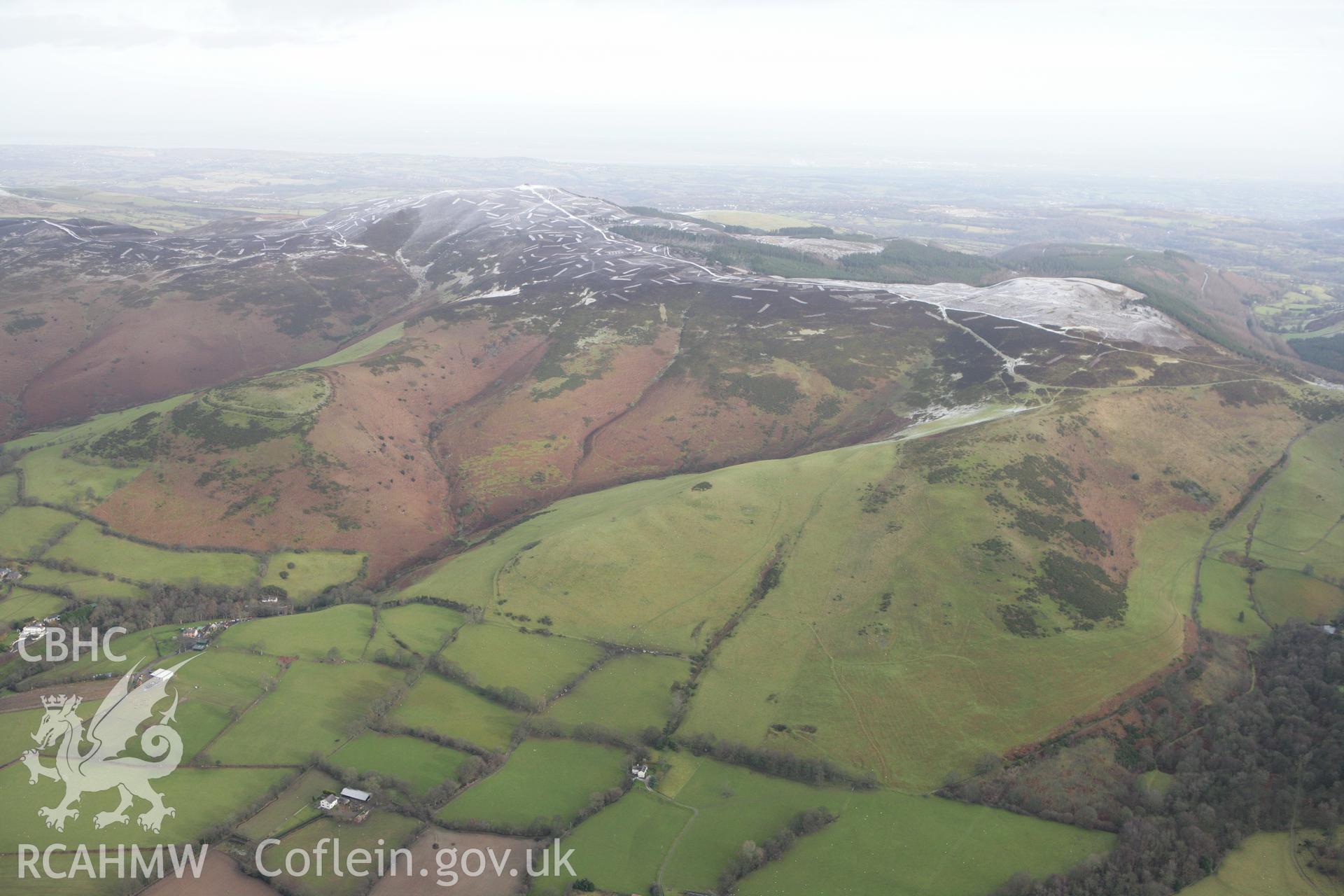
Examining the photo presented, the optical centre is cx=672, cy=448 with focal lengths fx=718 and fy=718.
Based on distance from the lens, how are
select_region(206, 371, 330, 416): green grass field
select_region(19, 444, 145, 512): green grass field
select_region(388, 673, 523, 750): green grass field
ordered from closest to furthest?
select_region(388, 673, 523, 750): green grass field → select_region(19, 444, 145, 512): green grass field → select_region(206, 371, 330, 416): green grass field

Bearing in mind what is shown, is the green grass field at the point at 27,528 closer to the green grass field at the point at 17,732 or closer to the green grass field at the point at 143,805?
the green grass field at the point at 17,732

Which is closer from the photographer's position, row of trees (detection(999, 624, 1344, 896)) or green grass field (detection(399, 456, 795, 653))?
row of trees (detection(999, 624, 1344, 896))

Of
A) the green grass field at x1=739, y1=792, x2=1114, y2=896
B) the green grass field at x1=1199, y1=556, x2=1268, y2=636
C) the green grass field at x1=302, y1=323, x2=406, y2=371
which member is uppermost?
the green grass field at x1=302, y1=323, x2=406, y2=371

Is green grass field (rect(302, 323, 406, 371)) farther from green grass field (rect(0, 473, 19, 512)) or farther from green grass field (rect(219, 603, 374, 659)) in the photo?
green grass field (rect(219, 603, 374, 659))

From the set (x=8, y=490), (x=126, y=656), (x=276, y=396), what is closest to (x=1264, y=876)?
(x=126, y=656)

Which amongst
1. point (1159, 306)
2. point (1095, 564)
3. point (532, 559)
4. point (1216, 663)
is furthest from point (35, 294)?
point (1159, 306)

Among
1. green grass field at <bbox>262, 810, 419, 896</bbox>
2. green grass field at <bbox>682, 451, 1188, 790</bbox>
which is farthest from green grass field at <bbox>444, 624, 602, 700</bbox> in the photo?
green grass field at <bbox>262, 810, 419, 896</bbox>

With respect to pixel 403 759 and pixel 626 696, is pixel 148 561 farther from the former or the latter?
pixel 626 696

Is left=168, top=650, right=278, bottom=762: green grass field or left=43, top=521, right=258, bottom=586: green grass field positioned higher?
left=43, top=521, right=258, bottom=586: green grass field
